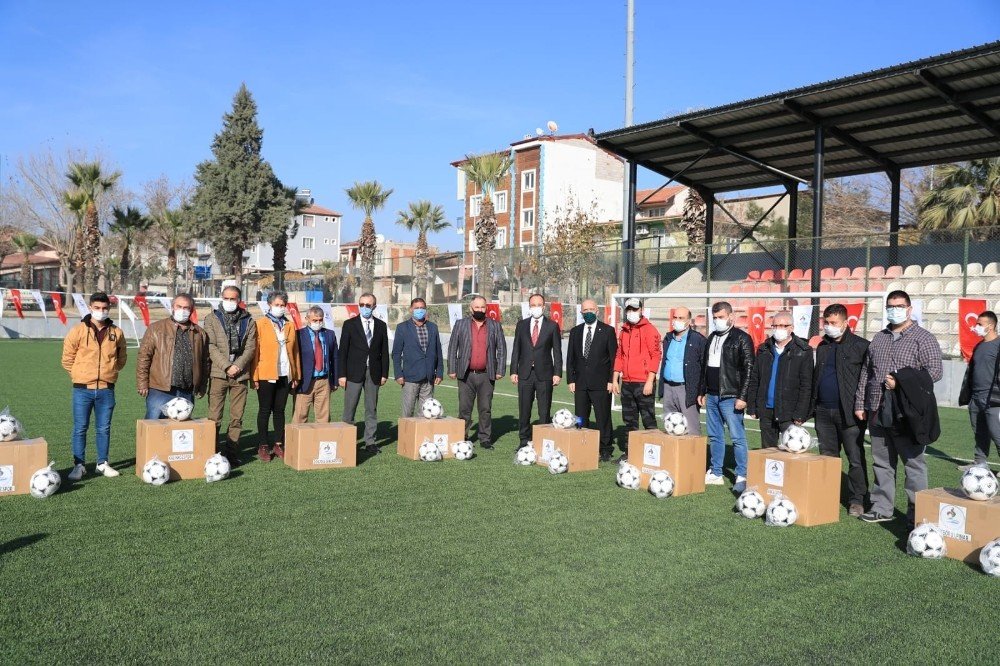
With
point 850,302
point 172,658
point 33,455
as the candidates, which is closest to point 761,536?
point 172,658

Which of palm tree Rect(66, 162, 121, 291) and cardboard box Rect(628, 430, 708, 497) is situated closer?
cardboard box Rect(628, 430, 708, 497)

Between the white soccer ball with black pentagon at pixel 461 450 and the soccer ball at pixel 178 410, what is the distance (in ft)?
9.88

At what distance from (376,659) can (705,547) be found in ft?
9.89

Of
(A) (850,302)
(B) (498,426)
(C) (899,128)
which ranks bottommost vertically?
(B) (498,426)

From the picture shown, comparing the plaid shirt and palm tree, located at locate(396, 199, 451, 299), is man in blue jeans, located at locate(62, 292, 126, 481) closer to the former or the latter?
the plaid shirt

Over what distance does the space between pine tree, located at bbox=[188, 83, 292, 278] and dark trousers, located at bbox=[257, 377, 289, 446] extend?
38418 mm

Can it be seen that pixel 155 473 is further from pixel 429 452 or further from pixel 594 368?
pixel 594 368

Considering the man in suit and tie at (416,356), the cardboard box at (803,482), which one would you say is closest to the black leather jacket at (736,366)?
the cardboard box at (803,482)

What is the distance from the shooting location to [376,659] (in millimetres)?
3988

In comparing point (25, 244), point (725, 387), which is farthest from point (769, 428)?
point (25, 244)

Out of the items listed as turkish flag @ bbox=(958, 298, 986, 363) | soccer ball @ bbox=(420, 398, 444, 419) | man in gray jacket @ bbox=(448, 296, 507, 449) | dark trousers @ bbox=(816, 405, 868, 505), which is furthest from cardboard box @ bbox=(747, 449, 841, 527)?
turkish flag @ bbox=(958, 298, 986, 363)

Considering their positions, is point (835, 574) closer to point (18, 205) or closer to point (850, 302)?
point (850, 302)

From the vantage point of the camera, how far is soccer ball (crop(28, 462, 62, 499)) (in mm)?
7000

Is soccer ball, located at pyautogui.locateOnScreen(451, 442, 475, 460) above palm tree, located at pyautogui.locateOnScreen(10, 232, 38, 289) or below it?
below
